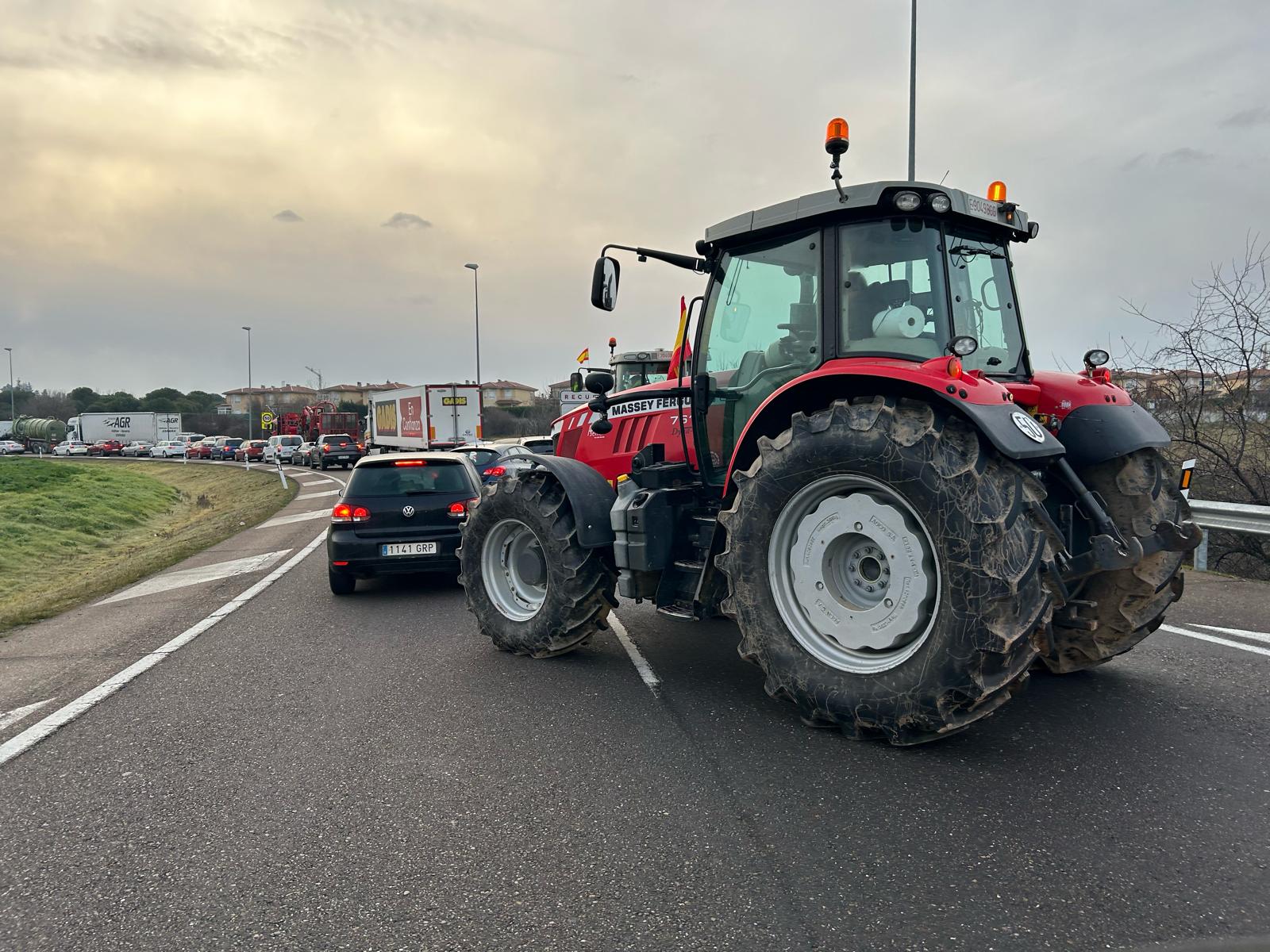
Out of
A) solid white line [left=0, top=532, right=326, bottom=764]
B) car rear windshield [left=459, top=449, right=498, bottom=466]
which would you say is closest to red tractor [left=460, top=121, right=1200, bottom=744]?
solid white line [left=0, top=532, right=326, bottom=764]

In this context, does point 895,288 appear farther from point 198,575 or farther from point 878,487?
point 198,575

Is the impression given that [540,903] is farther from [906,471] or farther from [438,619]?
[438,619]

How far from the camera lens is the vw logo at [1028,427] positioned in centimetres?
383

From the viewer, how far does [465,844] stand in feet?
10.8

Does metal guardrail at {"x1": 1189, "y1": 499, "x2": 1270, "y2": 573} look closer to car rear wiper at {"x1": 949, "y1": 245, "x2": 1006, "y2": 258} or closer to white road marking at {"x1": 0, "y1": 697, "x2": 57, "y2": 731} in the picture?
car rear wiper at {"x1": 949, "y1": 245, "x2": 1006, "y2": 258}

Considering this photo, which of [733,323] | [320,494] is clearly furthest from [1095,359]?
[320,494]

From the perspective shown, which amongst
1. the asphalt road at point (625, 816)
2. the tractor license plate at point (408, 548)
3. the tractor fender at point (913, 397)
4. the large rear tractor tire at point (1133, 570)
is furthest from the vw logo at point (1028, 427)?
the tractor license plate at point (408, 548)

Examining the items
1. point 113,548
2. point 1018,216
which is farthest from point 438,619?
point 113,548

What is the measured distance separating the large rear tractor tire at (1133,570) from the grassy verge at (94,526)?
375 inches

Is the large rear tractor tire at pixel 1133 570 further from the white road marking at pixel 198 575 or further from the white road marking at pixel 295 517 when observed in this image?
the white road marking at pixel 295 517

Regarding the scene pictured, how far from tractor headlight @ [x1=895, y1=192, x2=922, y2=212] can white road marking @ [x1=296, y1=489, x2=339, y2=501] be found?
2279 centimetres

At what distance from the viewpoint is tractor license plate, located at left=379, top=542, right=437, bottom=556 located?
9.12 m

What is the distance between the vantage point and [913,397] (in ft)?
13.6

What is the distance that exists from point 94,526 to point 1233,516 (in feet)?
71.5
